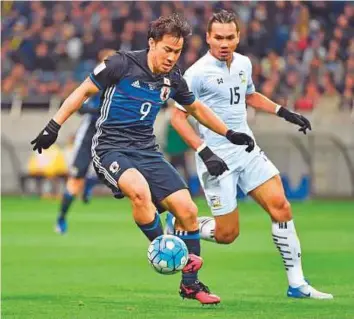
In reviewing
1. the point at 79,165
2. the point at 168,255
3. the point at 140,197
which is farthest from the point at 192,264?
the point at 79,165

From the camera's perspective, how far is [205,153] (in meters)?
9.74

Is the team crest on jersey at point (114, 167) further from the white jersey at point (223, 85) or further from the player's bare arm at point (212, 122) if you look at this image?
the white jersey at point (223, 85)

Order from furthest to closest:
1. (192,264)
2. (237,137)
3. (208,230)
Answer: (208,230) < (237,137) < (192,264)

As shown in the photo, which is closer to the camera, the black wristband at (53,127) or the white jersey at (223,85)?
the black wristband at (53,127)

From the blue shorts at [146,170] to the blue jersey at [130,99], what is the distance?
0.07 meters

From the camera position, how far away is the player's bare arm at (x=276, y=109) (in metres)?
10.5

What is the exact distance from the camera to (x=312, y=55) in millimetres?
27891

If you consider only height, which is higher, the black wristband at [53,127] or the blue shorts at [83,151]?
the black wristband at [53,127]

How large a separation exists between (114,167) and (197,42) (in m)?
19.1

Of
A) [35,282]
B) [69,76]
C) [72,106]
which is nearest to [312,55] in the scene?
[69,76]

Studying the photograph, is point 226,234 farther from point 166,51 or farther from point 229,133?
point 166,51

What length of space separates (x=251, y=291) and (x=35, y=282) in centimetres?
218

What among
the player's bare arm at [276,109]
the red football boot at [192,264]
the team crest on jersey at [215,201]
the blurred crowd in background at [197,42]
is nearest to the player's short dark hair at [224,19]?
the player's bare arm at [276,109]

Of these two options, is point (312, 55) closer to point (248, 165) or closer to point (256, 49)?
point (256, 49)
